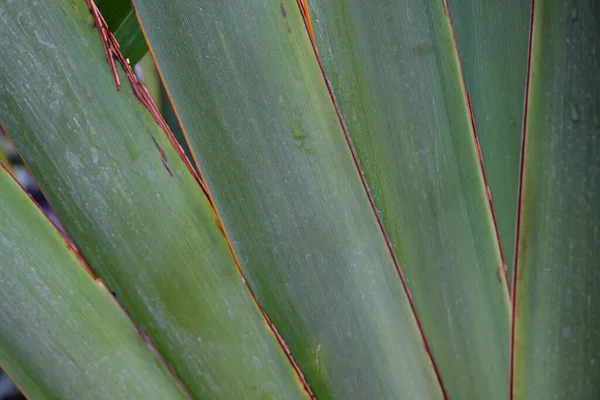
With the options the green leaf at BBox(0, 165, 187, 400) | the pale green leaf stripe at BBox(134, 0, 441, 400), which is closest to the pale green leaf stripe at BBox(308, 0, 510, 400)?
the pale green leaf stripe at BBox(134, 0, 441, 400)

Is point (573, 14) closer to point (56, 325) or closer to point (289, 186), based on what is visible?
point (289, 186)

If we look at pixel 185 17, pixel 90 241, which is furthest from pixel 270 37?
pixel 90 241

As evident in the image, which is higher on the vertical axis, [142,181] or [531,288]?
[142,181]

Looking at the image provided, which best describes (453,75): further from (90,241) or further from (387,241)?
(90,241)

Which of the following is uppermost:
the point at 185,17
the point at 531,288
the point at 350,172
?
the point at 185,17

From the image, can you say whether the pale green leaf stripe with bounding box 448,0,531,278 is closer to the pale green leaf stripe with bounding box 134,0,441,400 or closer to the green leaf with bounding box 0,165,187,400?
the pale green leaf stripe with bounding box 134,0,441,400

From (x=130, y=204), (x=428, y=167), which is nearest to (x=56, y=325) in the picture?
(x=130, y=204)

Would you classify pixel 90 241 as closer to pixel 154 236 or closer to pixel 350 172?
pixel 154 236
